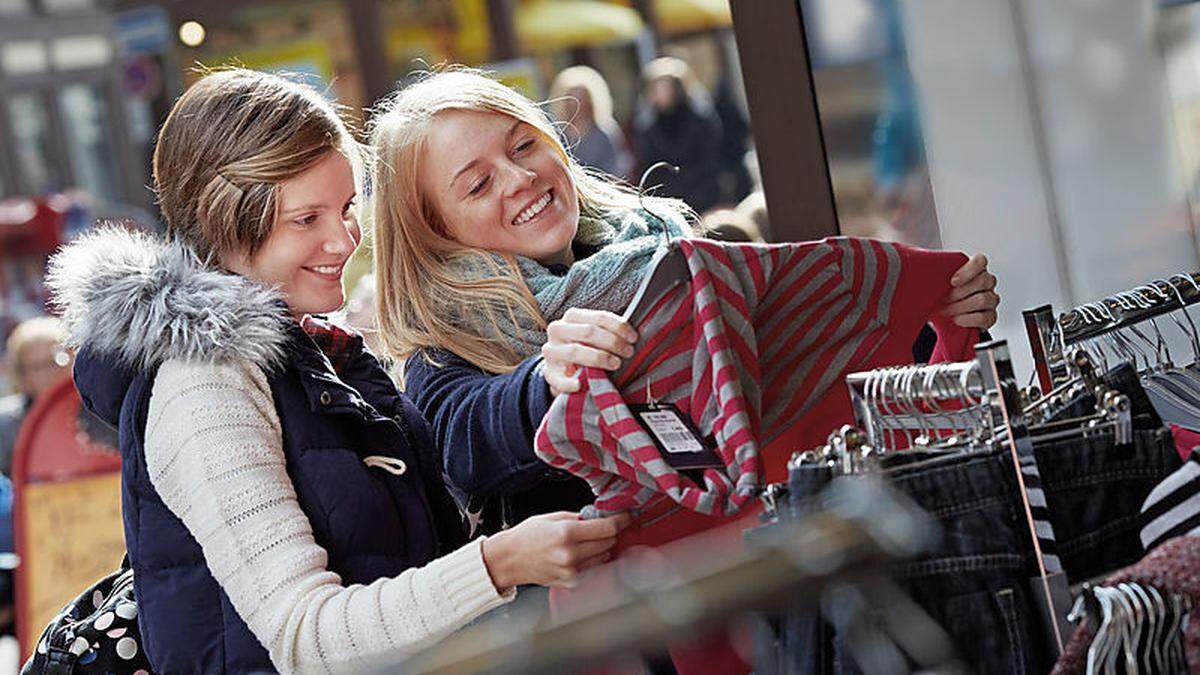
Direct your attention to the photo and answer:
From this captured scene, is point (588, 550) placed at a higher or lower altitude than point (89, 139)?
lower

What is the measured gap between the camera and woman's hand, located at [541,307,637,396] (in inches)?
72.9

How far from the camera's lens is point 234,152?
212 cm

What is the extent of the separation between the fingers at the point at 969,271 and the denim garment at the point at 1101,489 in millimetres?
444

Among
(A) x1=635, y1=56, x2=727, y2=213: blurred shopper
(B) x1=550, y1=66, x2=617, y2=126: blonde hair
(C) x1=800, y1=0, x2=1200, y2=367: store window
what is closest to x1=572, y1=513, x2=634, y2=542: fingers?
(C) x1=800, y1=0, x2=1200, y2=367: store window

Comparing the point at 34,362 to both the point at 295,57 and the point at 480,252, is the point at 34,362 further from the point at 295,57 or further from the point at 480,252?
the point at 295,57

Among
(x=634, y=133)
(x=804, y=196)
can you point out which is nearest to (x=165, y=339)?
(x=804, y=196)

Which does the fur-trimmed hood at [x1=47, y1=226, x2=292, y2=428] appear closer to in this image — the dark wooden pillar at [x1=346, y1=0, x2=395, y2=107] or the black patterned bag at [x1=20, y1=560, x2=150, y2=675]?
the black patterned bag at [x1=20, y1=560, x2=150, y2=675]

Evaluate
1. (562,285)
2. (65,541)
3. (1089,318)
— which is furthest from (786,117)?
(65,541)

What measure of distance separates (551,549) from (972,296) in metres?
0.67

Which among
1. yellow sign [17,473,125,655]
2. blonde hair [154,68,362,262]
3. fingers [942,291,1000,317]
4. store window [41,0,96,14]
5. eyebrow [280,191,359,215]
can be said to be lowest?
yellow sign [17,473,125,655]

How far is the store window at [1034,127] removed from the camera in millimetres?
3352

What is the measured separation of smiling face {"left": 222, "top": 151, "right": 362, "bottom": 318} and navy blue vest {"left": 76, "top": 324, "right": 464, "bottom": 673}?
7 cm

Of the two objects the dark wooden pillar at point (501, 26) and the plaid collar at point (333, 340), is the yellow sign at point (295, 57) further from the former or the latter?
the plaid collar at point (333, 340)

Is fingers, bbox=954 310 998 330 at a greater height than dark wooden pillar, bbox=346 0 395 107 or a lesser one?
lesser
